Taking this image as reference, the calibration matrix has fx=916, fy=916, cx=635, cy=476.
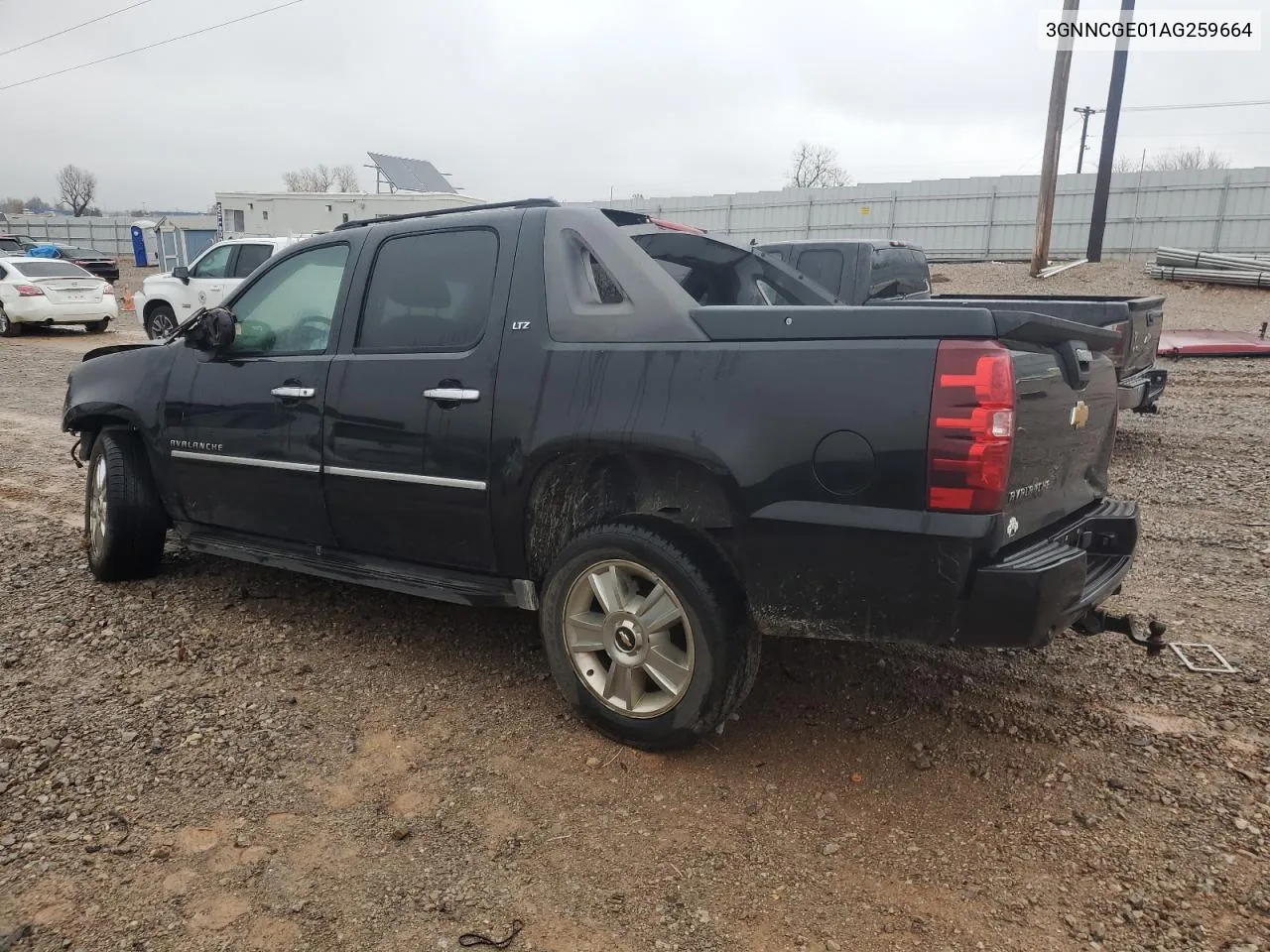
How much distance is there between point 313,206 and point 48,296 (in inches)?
484

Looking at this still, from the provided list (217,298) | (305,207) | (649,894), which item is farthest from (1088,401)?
(305,207)

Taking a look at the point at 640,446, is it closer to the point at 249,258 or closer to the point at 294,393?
the point at 294,393

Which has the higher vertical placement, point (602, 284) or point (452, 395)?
point (602, 284)

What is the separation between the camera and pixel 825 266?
1007 centimetres

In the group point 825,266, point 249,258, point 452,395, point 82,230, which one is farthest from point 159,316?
point 82,230

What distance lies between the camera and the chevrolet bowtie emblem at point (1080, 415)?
2.98m

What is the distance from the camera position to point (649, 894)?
2.46 meters

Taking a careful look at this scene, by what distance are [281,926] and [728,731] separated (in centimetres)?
158

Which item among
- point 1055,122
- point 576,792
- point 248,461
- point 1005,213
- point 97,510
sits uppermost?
point 1055,122

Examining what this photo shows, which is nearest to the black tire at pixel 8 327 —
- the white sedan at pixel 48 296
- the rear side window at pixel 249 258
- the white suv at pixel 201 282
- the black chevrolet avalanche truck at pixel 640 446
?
the white sedan at pixel 48 296

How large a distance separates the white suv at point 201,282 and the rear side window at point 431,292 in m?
11.7

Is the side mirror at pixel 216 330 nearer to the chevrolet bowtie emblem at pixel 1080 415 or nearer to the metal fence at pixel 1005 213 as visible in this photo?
the chevrolet bowtie emblem at pixel 1080 415

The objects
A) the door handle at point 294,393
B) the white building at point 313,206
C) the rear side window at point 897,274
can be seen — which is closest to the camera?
the door handle at point 294,393

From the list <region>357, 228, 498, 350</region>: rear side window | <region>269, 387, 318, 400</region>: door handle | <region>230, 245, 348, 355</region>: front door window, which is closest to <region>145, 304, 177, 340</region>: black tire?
<region>230, 245, 348, 355</region>: front door window
